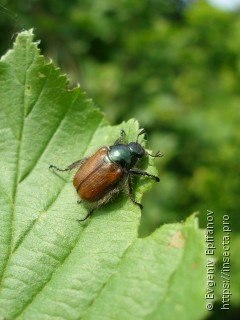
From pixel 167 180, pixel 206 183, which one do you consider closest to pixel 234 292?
pixel 206 183

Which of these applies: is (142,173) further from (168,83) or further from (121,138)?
(168,83)

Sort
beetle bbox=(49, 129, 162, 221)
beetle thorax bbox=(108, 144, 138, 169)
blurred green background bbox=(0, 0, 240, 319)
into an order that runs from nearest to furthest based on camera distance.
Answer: beetle bbox=(49, 129, 162, 221) → beetle thorax bbox=(108, 144, 138, 169) → blurred green background bbox=(0, 0, 240, 319)

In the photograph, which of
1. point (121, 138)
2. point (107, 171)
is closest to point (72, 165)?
point (121, 138)

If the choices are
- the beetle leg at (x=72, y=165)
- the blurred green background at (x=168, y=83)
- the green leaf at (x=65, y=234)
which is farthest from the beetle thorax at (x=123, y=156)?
the blurred green background at (x=168, y=83)

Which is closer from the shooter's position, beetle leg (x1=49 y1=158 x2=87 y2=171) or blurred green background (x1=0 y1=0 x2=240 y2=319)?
beetle leg (x1=49 y1=158 x2=87 y2=171)

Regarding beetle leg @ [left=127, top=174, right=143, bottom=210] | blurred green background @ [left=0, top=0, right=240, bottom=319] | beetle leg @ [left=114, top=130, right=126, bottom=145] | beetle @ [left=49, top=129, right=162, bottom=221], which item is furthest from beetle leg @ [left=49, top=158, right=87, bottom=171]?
blurred green background @ [left=0, top=0, right=240, bottom=319]

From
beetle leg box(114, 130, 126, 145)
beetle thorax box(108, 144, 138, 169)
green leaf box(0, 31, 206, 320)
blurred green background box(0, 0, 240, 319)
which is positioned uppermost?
blurred green background box(0, 0, 240, 319)

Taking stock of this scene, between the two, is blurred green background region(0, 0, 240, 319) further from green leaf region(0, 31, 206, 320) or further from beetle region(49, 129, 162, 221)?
green leaf region(0, 31, 206, 320)
